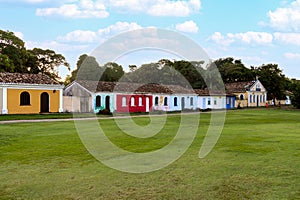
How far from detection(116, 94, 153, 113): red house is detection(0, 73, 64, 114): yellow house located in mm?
6562

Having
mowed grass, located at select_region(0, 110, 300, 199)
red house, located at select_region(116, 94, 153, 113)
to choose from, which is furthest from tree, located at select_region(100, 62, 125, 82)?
mowed grass, located at select_region(0, 110, 300, 199)

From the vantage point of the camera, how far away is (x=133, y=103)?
36219 mm

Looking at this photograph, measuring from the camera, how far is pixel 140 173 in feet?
22.7

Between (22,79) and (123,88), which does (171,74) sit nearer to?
(123,88)

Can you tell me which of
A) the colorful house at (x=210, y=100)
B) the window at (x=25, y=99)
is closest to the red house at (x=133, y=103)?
the window at (x=25, y=99)

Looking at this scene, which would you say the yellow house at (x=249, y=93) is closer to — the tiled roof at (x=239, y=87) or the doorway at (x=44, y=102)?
the tiled roof at (x=239, y=87)

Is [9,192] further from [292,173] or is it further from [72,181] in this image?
[292,173]

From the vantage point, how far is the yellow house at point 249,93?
182 feet

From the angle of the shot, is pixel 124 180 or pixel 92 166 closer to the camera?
pixel 124 180

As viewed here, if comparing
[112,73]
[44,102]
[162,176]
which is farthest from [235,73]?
[162,176]

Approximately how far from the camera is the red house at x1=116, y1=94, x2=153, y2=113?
1388 inches

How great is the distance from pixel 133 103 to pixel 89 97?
17.1 ft

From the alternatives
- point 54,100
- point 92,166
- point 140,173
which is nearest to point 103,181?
point 140,173

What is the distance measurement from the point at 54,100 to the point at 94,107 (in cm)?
408
